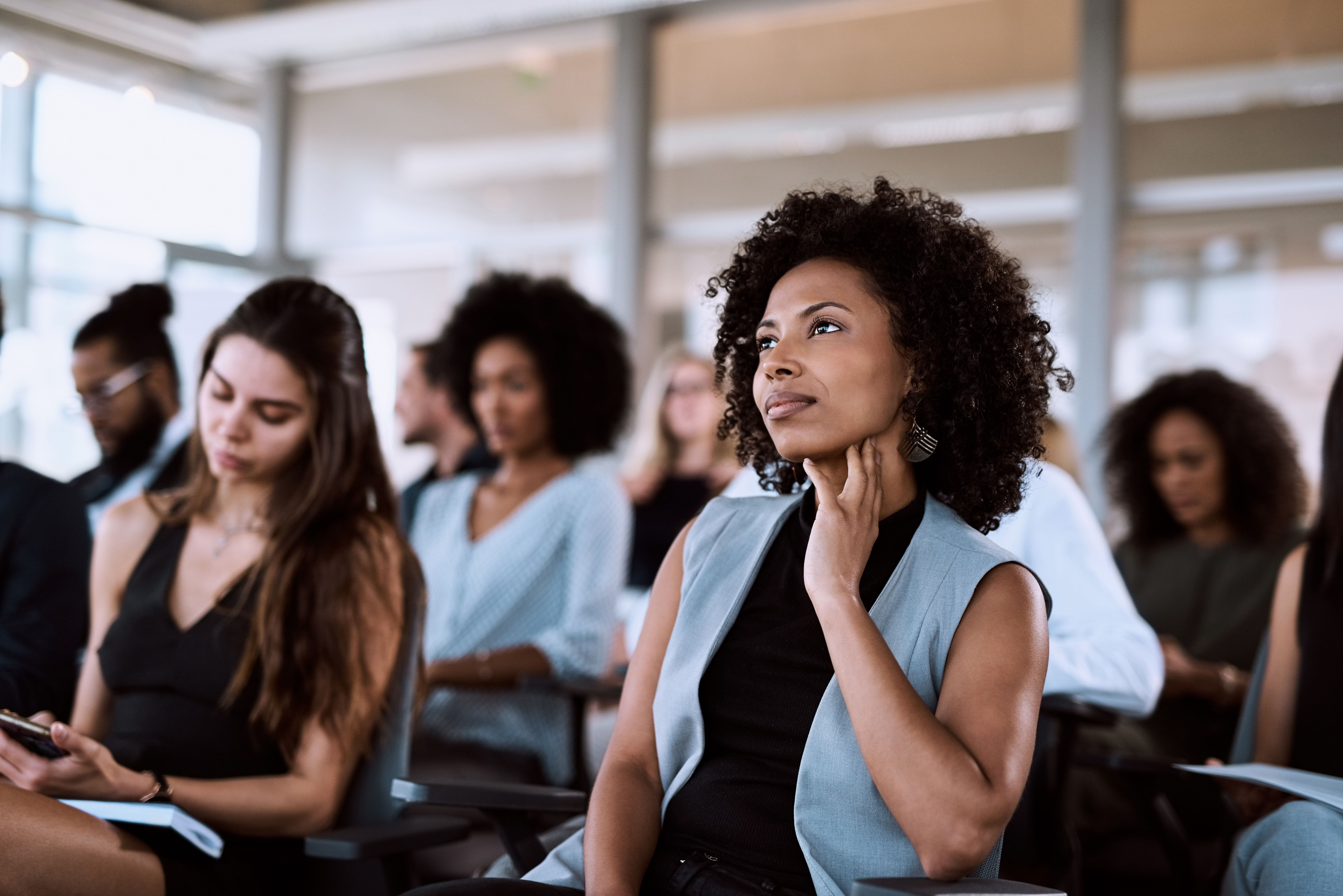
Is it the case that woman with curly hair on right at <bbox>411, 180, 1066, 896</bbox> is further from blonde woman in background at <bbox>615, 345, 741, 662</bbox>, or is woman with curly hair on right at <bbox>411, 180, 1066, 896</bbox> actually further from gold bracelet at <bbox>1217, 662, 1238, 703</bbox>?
blonde woman in background at <bbox>615, 345, 741, 662</bbox>

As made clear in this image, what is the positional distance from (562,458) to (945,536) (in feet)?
6.72

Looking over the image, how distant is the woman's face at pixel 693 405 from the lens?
5.23 meters

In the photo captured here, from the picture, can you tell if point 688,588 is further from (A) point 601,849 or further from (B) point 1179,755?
(B) point 1179,755

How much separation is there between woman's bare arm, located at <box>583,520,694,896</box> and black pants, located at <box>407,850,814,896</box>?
0.08ft

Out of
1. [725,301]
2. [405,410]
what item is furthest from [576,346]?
[725,301]

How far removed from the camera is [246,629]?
209 cm

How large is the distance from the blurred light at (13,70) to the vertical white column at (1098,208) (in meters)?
5.38

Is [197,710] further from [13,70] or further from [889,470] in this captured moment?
[13,70]

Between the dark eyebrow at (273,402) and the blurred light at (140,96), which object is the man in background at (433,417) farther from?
the blurred light at (140,96)

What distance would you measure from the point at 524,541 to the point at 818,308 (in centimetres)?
167

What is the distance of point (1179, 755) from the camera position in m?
3.09

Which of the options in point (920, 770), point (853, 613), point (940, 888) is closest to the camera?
point (940, 888)

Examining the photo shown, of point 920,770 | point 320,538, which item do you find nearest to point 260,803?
point 320,538

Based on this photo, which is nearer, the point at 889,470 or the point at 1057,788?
the point at 889,470
